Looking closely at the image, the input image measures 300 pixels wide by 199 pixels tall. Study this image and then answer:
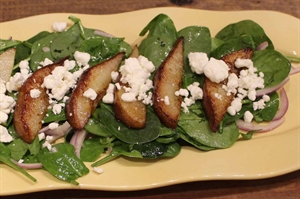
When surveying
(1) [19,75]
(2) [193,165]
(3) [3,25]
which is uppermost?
(3) [3,25]

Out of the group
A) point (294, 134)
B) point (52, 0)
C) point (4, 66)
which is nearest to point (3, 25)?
point (4, 66)

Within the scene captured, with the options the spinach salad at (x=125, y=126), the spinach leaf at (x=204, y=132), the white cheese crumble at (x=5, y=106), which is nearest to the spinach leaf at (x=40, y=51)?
the spinach salad at (x=125, y=126)

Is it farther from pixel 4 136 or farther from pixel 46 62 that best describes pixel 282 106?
pixel 4 136

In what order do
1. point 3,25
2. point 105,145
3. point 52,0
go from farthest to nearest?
point 52,0 < point 3,25 < point 105,145

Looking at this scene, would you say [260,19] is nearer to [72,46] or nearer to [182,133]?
[182,133]

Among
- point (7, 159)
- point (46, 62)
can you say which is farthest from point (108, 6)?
point (7, 159)

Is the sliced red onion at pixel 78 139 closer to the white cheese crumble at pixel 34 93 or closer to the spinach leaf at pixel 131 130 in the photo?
the spinach leaf at pixel 131 130

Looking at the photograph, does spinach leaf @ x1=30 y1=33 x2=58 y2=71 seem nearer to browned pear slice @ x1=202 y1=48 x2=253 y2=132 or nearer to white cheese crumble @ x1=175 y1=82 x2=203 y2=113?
white cheese crumble @ x1=175 y1=82 x2=203 y2=113
